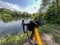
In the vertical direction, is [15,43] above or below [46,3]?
below

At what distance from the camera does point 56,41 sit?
23.5ft

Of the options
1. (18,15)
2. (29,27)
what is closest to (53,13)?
(29,27)

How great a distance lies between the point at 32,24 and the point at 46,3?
19512 mm

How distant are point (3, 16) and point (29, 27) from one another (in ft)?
139

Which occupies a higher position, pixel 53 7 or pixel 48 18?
pixel 53 7

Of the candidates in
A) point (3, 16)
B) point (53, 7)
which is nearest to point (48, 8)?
point (53, 7)

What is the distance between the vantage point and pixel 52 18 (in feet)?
63.7

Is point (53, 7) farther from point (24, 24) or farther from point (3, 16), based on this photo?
point (3, 16)

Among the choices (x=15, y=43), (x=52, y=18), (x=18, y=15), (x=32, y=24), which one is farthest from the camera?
(x=18, y=15)

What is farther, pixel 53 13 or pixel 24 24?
pixel 53 13

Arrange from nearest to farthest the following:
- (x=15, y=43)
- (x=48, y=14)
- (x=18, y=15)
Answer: (x=15, y=43)
(x=48, y=14)
(x=18, y=15)

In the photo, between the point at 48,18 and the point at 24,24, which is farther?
the point at 48,18

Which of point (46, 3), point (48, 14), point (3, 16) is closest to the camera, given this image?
point (48, 14)

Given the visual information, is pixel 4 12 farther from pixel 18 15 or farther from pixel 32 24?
pixel 32 24
